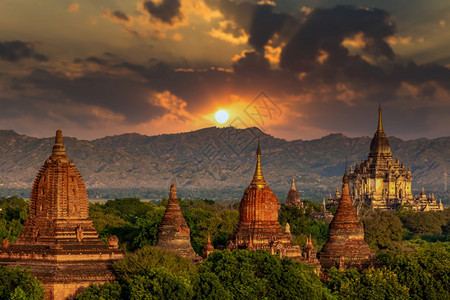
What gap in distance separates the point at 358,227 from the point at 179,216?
16286 millimetres

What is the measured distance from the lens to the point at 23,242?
223 ft

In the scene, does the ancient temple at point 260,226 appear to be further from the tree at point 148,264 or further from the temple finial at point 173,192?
the tree at point 148,264

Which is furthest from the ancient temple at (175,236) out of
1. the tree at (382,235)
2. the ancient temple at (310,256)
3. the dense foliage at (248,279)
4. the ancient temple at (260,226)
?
the tree at (382,235)

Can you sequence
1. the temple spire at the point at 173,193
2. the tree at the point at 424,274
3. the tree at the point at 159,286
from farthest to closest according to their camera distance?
the temple spire at the point at 173,193
the tree at the point at 424,274
the tree at the point at 159,286

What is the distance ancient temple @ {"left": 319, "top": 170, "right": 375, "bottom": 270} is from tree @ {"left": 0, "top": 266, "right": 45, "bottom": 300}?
28.8 m

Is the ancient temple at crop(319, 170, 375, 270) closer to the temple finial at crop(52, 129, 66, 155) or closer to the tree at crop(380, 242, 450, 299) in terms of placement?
the tree at crop(380, 242, 450, 299)

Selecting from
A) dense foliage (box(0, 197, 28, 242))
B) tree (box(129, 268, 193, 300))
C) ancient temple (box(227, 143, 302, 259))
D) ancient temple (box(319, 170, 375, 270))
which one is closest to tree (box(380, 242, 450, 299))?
ancient temple (box(319, 170, 375, 270))

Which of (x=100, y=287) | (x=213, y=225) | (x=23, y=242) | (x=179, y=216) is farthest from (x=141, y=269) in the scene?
(x=213, y=225)

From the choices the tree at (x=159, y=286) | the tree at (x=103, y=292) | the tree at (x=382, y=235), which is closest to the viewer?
the tree at (x=159, y=286)

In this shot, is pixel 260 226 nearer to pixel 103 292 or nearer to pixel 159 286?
pixel 159 286

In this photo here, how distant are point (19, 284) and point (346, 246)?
32349 millimetres

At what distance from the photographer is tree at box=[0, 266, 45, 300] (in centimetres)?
6239

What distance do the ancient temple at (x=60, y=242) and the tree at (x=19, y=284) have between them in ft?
4.57

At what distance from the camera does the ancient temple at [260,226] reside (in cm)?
8019
